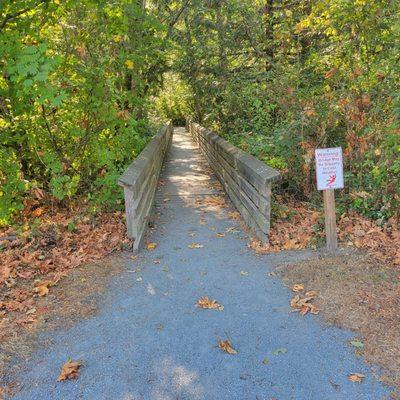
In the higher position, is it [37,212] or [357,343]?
[37,212]

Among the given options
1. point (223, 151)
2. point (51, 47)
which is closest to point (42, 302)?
point (51, 47)

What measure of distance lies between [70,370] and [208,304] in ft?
5.36

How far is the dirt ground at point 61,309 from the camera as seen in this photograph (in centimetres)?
351

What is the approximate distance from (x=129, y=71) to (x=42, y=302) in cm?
661

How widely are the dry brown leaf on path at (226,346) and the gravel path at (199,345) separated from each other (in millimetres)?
59

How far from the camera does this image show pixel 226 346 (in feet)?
12.0

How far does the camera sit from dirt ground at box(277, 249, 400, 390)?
3502 mm

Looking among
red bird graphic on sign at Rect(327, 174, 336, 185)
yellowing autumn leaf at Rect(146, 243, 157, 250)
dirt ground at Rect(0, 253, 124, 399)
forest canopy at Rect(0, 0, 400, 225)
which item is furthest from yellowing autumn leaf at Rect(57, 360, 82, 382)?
red bird graphic on sign at Rect(327, 174, 336, 185)

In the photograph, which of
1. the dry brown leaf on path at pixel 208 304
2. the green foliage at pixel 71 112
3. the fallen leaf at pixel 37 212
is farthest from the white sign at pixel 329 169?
the fallen leaf at pixel 37 212

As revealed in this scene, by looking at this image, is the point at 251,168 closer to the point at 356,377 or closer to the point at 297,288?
the point at 297,288

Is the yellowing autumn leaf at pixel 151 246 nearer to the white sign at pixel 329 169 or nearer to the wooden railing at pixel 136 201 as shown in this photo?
the wooden railing at pixel 136 201

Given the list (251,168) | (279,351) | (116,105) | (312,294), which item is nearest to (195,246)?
(251,168)

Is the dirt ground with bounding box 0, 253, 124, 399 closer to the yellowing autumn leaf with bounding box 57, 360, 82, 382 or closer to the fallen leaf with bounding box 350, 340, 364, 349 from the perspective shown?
the yellowing autumn leaf with bounding box 57, 360, 82, 382

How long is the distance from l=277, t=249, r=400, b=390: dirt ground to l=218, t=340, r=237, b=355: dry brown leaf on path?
1066 millimetres
